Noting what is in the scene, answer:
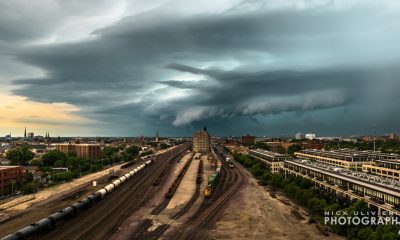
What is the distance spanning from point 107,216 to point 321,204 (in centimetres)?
4573

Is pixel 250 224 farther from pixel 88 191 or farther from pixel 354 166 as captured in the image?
pixel 354 166

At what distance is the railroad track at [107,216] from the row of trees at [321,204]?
38.7 meters

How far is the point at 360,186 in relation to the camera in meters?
71.5

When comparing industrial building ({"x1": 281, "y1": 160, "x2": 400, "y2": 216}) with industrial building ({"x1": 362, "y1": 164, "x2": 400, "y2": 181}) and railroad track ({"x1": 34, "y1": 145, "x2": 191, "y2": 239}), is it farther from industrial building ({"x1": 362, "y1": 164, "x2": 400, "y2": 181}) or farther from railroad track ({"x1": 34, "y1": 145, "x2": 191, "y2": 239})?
railroad track ({"x1": 34, "y1": 145, "x2": 191, "y2": 239})

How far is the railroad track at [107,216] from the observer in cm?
5494

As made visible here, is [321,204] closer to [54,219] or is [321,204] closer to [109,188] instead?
[54,219]

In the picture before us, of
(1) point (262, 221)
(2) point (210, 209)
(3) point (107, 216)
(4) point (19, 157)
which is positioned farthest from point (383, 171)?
(4) point (19, 157)

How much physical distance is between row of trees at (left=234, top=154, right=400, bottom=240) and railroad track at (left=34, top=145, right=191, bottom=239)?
38733 millimetres

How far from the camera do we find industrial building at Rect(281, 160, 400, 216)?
60750mm

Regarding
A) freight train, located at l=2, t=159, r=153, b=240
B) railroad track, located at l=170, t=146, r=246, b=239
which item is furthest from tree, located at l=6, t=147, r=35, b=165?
railroad track, located at l=170, t=146, r=246, b=239

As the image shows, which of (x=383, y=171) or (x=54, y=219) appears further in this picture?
(x=383, y=171)

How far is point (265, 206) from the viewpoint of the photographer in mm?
78812

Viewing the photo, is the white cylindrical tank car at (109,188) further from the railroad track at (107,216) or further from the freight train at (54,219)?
the railroad track at (107,216)

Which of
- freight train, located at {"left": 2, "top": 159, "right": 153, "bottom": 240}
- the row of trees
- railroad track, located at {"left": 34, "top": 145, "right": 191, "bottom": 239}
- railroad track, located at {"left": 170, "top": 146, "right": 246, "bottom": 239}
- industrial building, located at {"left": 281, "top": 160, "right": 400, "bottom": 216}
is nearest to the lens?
the row of trees
